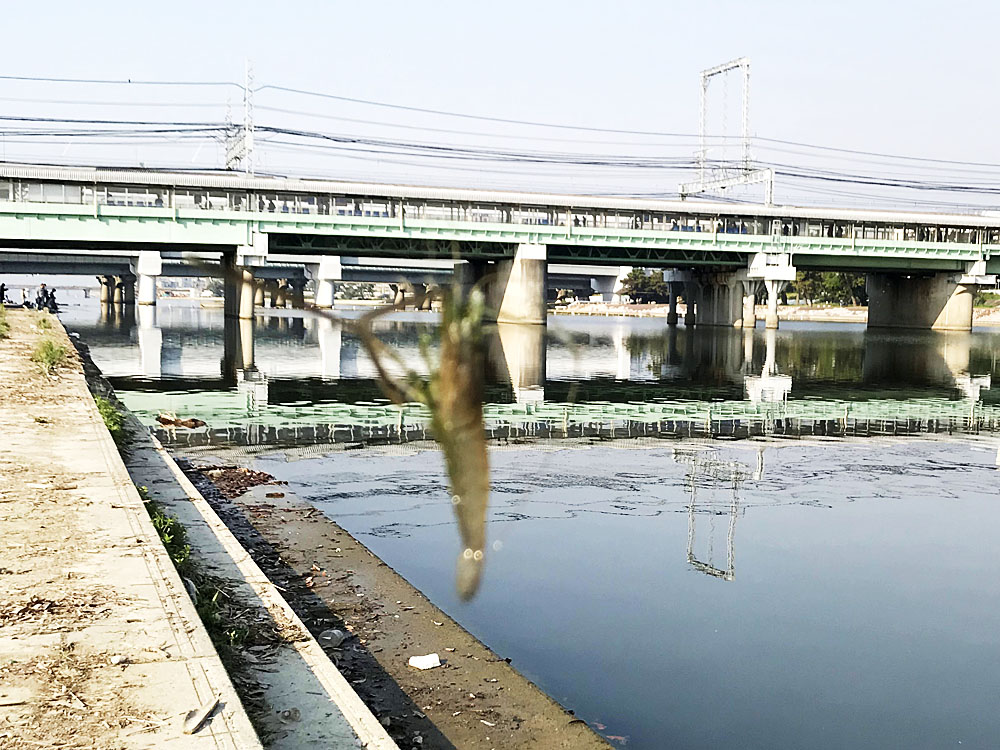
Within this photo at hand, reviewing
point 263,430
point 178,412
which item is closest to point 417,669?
point 263,430

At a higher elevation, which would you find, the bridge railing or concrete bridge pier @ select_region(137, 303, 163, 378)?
the bridge railing

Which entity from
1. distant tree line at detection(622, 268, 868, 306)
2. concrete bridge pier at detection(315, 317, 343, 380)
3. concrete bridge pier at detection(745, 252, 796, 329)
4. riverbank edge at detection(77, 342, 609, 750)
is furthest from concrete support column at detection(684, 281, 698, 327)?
riverbank edge at detection(77, 342, 609, 750)

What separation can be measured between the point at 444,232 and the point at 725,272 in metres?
34.6

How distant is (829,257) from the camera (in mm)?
94250

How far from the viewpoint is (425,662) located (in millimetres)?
9055

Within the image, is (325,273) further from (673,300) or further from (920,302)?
(920,302)

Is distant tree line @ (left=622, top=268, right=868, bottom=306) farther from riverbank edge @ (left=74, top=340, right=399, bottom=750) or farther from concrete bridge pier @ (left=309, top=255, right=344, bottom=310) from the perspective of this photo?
riverbank edge @ (left=74, top=340, right=399, bottom=750)

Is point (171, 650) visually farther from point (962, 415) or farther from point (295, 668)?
point (962, 415)

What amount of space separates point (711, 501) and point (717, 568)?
144 inches

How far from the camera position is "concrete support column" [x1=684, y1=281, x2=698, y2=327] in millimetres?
110500

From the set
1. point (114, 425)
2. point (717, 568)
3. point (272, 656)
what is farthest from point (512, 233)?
point (272, 656)

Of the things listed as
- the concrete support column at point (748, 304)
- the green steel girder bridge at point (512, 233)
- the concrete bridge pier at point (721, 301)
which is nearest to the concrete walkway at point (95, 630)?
the green steel girder bridge at point (512, 233)

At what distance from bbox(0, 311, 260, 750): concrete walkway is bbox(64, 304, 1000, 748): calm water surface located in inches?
104

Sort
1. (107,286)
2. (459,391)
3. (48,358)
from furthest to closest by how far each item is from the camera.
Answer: (107,286) → (48,358) → (459,391)
